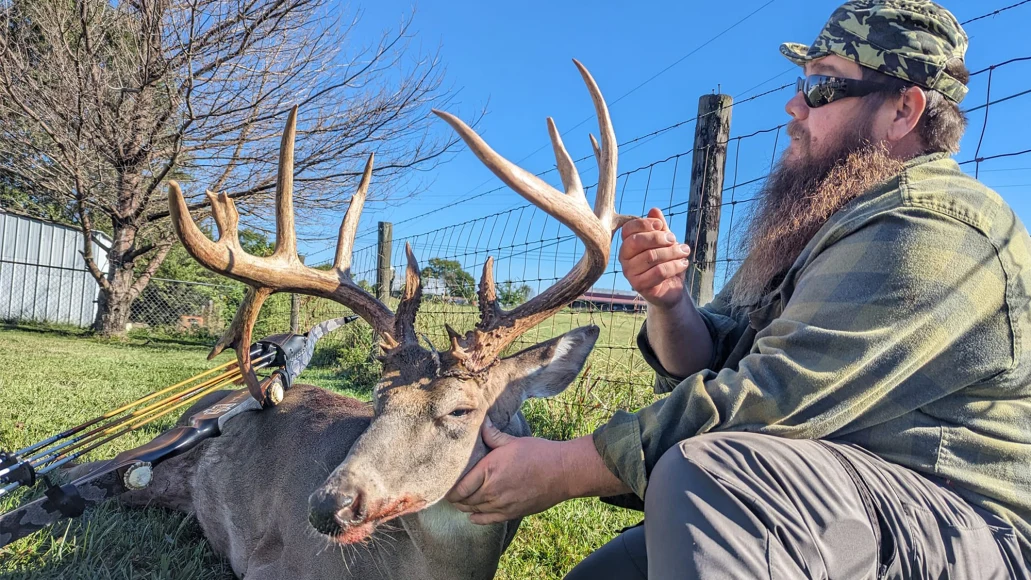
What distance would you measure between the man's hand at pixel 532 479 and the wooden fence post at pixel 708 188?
109 inches

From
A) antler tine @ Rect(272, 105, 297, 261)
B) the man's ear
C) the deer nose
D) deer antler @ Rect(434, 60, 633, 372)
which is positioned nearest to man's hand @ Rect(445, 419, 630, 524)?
the deer nose

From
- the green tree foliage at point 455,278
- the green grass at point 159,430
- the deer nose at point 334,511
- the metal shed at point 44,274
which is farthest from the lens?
the metal shed at point 44,274

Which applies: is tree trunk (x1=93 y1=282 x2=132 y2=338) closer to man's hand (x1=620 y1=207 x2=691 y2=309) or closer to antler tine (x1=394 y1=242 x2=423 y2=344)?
antler tine (x1=394 y1=242 x2=423 y2=344)

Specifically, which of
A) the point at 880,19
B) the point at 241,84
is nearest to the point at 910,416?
the point at 880,19

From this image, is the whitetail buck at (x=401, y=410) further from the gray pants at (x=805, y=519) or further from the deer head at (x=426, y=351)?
the gray pants at (x=805, y=519)

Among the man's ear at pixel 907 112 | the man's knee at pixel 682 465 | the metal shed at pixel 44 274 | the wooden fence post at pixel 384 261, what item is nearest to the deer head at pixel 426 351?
the man's knee at pixel 682 465

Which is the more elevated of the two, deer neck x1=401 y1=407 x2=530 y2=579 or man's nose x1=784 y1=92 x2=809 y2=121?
man's nose x1=784 y1=92 x2=809 y2=121

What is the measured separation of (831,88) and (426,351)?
5.80 feet

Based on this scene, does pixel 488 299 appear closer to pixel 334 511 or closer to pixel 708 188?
pixel 334 511

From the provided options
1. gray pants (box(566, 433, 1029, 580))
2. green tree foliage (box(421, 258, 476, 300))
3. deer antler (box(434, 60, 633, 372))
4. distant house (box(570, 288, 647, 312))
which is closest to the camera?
gray pants (box(566, 433, 1029, 580))

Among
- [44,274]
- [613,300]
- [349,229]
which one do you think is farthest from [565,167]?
[44,274]

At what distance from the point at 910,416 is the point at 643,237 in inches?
41.2

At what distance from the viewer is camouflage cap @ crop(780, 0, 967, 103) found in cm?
221

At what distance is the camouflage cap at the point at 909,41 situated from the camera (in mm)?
2215
